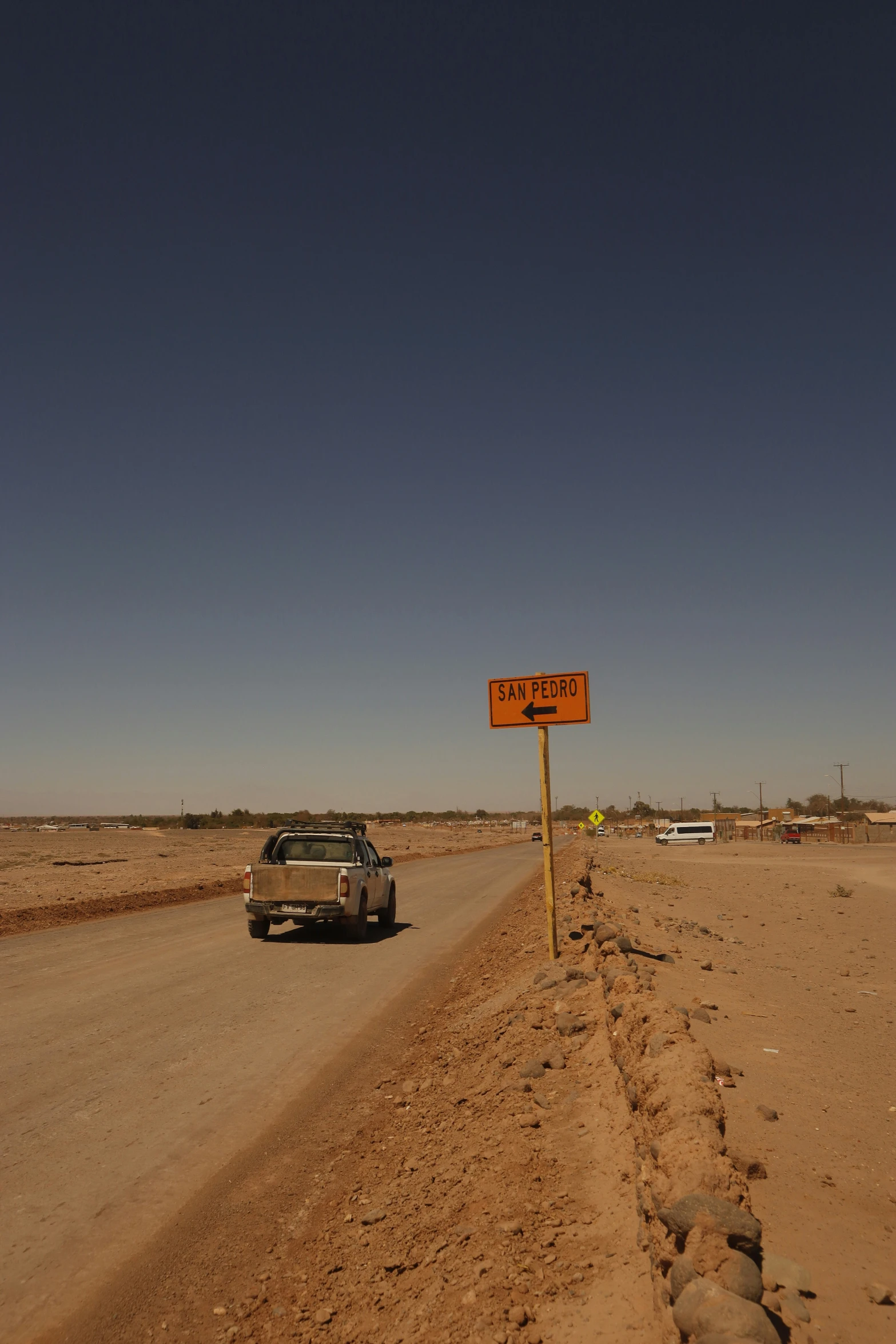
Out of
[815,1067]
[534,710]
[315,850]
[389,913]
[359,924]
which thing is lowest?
[389,913]

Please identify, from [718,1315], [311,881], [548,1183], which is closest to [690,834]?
[311,881]

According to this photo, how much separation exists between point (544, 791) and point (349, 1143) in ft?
15.7

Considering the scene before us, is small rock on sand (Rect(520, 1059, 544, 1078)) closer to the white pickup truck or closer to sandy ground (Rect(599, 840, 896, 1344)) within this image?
sandy ground (Rect(599, 840, 896, 1344))

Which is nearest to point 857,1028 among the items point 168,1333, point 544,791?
point 544,791

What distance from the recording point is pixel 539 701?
9.46 metres

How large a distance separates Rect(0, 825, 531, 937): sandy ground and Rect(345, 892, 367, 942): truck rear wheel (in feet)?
22.9

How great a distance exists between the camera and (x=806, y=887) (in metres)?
29.6

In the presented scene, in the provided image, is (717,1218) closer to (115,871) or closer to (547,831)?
(547,831)

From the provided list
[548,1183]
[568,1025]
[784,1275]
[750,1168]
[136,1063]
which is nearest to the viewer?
[784,1275]

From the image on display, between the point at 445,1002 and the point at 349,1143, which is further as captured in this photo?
the point at 445,1002

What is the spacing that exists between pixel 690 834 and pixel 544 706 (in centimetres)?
7372

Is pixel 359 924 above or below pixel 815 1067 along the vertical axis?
below

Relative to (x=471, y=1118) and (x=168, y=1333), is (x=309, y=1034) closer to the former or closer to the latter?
(x=471, y=1118)

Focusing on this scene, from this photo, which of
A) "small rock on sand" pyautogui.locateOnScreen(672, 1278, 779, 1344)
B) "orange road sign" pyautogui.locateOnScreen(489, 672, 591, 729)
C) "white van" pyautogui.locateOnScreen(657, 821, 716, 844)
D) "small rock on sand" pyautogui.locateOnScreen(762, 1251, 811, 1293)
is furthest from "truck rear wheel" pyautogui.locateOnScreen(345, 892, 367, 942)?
"white van" pyautogui.locateOnScreen(657, 821, 716, 844)
